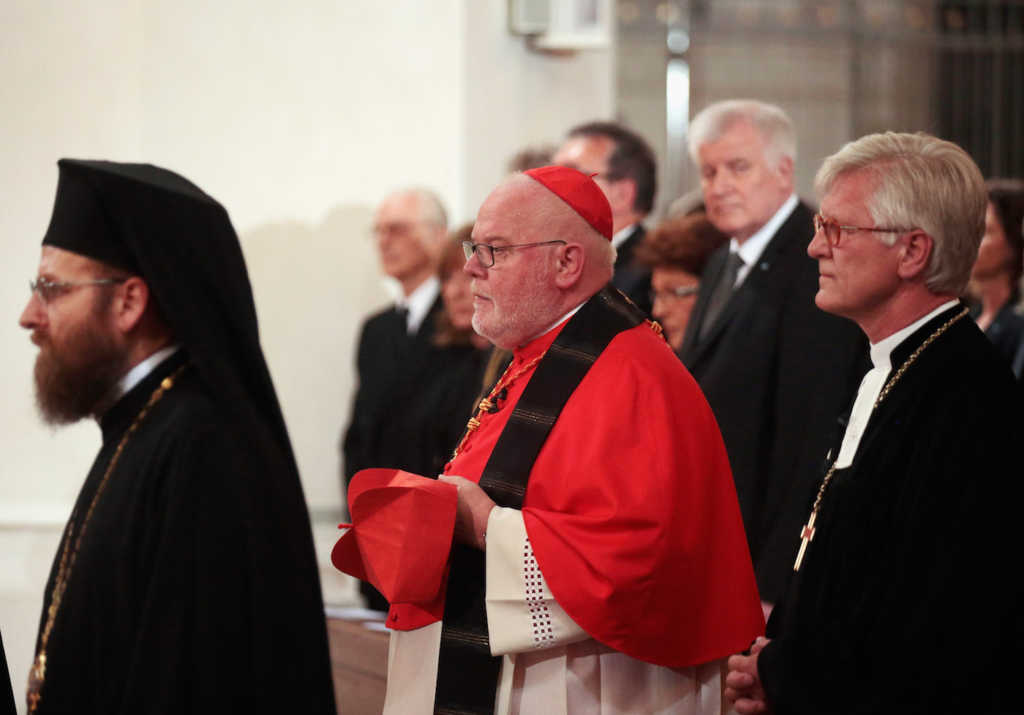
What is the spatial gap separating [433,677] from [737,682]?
721 mm

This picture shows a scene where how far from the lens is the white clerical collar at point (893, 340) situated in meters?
3.03

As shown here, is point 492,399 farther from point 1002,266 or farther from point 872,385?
point 1002,266

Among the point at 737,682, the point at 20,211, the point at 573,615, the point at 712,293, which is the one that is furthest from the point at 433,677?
the point at 20,211

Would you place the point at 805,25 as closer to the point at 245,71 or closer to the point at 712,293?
A: the point at 245,71

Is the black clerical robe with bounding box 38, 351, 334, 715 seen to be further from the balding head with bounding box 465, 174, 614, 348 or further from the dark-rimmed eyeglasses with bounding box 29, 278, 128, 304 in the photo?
the balding head with bounding box 465, 174, 614, 348

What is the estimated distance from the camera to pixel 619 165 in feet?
19.1

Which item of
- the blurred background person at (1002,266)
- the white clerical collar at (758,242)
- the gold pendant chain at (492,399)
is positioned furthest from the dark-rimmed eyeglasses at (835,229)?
the blurred background person at (1002,266)

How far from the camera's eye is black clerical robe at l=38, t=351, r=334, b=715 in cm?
265

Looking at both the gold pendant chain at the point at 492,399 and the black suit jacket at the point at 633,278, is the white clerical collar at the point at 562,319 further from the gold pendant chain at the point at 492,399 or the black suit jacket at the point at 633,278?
the black suit jacket at the point at 633,278

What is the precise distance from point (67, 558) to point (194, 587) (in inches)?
19.0

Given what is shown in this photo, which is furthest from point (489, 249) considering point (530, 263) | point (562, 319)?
point (562, 319)

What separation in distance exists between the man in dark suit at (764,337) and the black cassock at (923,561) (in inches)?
36.3

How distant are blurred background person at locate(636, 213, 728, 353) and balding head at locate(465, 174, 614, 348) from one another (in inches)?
71.6

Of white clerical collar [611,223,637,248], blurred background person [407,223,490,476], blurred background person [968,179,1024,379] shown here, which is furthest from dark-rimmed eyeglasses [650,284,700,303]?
blurred background person [968,179,1024,379]
